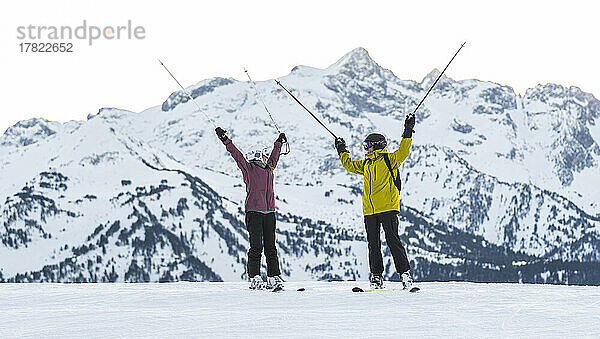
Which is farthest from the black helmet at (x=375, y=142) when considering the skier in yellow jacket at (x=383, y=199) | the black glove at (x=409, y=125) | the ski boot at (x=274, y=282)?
the ski boot at (x=274, y=282)

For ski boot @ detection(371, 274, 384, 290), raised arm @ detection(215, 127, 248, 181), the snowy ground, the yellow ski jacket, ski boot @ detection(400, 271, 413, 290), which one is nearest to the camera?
the snowy ground

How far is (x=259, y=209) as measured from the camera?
12.4 m

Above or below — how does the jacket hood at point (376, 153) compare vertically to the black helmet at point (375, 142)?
below

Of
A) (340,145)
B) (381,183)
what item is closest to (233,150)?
(340,145)

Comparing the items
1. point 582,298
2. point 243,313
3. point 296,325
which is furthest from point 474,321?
point 582,298

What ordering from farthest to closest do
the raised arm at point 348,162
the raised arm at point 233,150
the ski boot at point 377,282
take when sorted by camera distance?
the raised arm at point 233,150, the raised arm at point 348,162, the ski boot at point 377,282

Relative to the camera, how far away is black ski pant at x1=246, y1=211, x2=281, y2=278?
12352 millimetres

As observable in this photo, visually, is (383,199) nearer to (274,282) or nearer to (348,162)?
(348,162)

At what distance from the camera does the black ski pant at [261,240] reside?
12352 millimetres

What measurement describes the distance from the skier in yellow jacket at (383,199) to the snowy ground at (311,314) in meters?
0.90

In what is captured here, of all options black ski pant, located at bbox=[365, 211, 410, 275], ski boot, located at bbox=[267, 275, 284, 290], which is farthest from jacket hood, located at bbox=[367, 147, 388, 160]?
ski boot, located at bbox=[267, 275, 284, 290]

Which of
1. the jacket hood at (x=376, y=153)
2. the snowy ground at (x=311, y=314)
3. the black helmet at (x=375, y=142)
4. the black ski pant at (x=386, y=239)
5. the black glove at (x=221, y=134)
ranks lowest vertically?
the snowy ground at (x=311, y=314)

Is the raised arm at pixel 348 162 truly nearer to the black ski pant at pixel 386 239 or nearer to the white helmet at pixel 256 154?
the black ski pant at pixel 386 239

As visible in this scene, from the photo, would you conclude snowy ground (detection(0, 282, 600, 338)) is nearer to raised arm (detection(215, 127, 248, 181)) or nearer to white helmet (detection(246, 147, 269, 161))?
raised arm (detection(215, 127, 248, 181))
